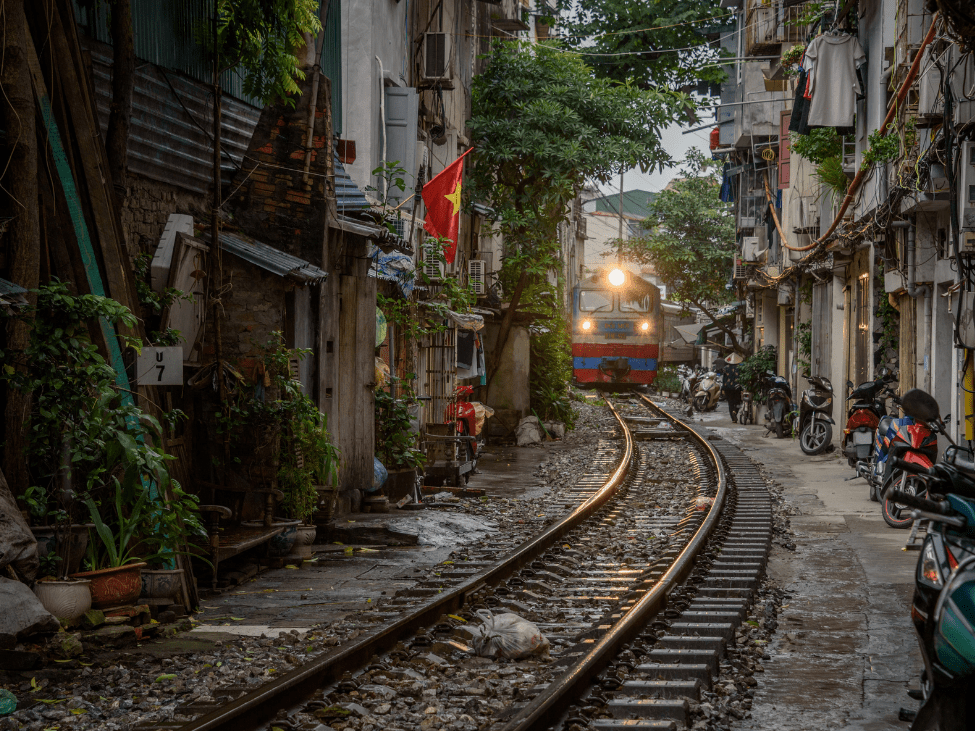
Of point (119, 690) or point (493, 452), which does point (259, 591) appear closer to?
point (119, 690)

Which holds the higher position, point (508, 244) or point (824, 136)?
point (824, 136)

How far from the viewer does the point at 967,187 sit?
1148 cm

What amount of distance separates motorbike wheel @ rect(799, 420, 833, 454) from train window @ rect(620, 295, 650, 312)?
41.0 ft

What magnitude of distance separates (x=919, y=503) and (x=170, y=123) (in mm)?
7341

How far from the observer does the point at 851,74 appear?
17.8 metres

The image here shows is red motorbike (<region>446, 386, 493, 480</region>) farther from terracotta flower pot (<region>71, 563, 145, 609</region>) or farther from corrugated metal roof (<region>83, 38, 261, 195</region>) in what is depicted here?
terracotta flower pot (<region>71, 563, 145, 609</region>)

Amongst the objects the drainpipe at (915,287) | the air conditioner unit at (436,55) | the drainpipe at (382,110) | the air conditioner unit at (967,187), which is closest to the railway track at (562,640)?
the air conditioner unit at (967,187)

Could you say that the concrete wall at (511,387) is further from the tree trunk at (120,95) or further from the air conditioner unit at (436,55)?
the tree trunk at (120,95)

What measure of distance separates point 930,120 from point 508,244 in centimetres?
1164

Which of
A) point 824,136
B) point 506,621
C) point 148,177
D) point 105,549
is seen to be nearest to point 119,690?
point 105,549

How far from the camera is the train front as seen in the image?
103 ft

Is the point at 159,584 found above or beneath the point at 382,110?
beneath

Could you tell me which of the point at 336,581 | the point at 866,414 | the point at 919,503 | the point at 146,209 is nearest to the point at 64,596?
the point at 336,581

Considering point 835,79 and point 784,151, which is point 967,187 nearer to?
point 835,79
